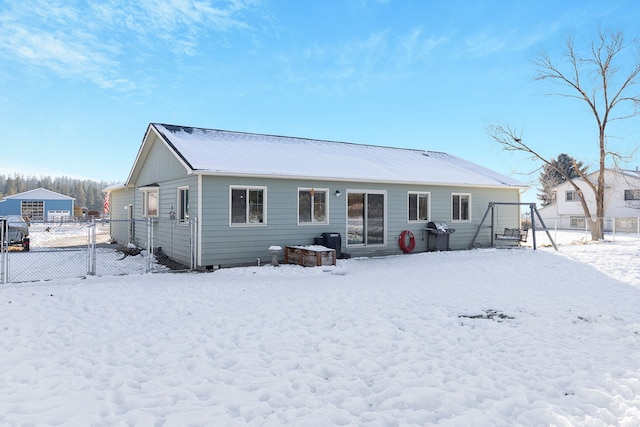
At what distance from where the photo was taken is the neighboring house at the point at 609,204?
102ft

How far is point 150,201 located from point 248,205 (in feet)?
19.4

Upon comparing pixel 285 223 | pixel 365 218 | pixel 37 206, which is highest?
pixel 37 206

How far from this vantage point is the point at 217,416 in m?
3.23

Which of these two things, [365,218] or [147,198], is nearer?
[365,218]

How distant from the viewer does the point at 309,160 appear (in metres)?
13.6

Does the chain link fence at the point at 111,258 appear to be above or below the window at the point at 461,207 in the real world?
below

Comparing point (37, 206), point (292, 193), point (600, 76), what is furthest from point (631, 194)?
point (37, 206)

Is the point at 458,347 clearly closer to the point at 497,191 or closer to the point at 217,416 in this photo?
the point at 217,416

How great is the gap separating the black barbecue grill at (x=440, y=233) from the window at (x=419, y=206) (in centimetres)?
39

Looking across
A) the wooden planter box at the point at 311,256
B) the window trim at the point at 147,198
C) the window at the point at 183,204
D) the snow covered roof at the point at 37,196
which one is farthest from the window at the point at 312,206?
the snow covered roof at the point at 37,196

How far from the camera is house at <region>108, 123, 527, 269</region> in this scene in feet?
35.7

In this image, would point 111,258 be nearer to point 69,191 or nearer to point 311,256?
point 311,256

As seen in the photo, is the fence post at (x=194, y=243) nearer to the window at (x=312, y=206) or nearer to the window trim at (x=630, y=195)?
the window at (x=312, y=206)

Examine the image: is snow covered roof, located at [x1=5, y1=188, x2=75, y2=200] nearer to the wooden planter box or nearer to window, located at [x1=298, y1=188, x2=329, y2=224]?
window, located at [x1=298, y1=188, x2=329, y2=224]
